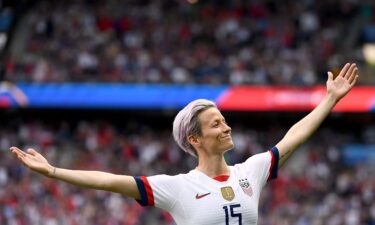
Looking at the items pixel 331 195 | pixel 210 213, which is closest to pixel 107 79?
pixel 331 195

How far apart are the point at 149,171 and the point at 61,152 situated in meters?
2.62

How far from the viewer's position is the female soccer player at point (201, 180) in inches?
203

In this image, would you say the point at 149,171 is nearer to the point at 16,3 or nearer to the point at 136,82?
the point at 136,82

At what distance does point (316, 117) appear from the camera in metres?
5.81

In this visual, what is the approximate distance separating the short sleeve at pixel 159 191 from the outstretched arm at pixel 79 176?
56 millimetres

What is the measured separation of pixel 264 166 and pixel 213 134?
441 millimetres

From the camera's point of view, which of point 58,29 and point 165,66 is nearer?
point 165,66

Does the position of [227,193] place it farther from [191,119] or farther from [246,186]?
[191,119]

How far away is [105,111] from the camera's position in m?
24.6

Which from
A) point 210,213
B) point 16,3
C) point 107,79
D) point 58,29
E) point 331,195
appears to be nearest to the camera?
point 210,213

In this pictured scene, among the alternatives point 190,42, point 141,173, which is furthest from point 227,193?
point 190,42

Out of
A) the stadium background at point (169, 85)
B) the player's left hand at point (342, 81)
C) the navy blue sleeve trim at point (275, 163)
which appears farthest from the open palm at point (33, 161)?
the stadium background at point (169, 85)

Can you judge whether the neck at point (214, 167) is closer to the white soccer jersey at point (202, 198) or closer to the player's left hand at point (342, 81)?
the white soccer jersey at point (202, 198)

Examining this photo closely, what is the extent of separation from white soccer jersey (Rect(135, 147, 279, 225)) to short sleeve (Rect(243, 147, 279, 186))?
137 millimetres
